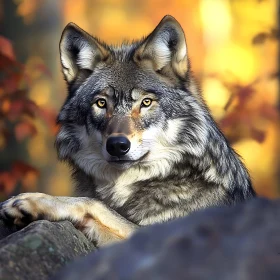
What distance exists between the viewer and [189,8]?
76.8 ft

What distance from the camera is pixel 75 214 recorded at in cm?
481

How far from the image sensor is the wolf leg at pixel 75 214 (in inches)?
183

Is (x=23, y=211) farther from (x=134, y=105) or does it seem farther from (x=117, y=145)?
(x=134, y=105)

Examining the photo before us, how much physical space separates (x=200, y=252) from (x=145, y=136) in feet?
8.69

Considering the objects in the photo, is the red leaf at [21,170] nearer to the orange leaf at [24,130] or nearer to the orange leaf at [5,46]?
the orange leaf at [24,130]

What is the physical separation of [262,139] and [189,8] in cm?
1509

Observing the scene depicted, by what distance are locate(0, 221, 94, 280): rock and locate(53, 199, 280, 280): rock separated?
82 cm

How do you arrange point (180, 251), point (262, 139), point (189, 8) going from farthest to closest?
1. point (189, 8)
2. point (262, 139)
3. point (180, 251)

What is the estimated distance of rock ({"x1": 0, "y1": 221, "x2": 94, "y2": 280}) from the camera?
11.6 feet

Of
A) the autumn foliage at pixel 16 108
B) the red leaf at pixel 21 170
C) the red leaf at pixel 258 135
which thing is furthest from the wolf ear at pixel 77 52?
the red leaf at pixel 258 135

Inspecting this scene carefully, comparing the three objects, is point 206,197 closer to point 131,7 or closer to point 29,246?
point 29,246

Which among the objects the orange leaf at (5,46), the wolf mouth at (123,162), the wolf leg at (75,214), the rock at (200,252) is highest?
the orange leaf at (5,46)

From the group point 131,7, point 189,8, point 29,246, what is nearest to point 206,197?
point 29,246

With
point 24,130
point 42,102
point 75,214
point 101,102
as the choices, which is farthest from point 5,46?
point 42,102
